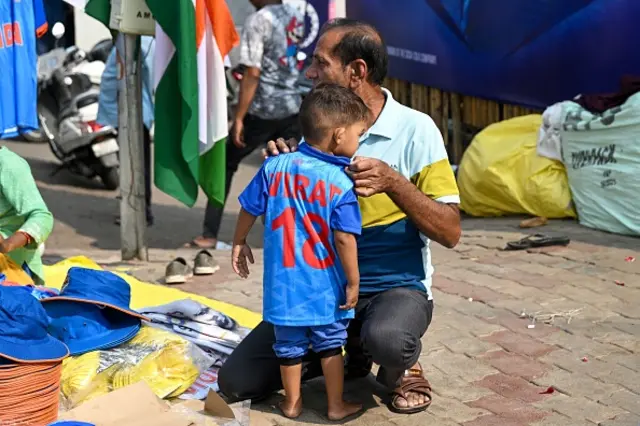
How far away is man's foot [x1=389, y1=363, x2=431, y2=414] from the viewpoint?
13.2ft

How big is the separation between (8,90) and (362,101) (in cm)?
294

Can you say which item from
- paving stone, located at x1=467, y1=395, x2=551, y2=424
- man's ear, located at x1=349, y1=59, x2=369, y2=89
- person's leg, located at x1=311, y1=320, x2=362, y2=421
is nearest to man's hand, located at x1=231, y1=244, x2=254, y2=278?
person's leg, located at x1=311, y1=320, x2=362, y2=421

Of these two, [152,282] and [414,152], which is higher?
[414,152]

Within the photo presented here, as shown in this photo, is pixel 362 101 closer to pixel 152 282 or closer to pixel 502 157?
pixel 152 282

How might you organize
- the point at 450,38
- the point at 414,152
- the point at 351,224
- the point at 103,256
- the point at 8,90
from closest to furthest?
1. the point at 351,224
2. the point at 414,152
3. the point at 8,90
4. the point at 103,256
5. the point at 450,38

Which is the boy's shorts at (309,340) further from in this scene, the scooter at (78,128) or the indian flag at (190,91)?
the scooter at (78,128)

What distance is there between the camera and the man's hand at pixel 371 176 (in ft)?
12.0

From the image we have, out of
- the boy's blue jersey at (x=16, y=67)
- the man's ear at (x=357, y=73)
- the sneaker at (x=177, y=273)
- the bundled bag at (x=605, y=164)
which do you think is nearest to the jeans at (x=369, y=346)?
the man's ear at (x=357, y=73)

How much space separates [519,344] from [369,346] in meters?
1.22

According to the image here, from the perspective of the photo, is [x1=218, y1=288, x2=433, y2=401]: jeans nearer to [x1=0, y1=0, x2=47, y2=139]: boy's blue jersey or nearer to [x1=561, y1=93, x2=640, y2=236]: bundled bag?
[x1=0, y1=0, x2=47, y2=139]: boy's blue jersey

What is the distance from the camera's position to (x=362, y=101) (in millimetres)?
3801

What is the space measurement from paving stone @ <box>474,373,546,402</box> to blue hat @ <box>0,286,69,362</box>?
1678mm

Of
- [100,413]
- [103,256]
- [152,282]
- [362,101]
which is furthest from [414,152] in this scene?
[103,256]

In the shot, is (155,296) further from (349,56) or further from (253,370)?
(349,56)
